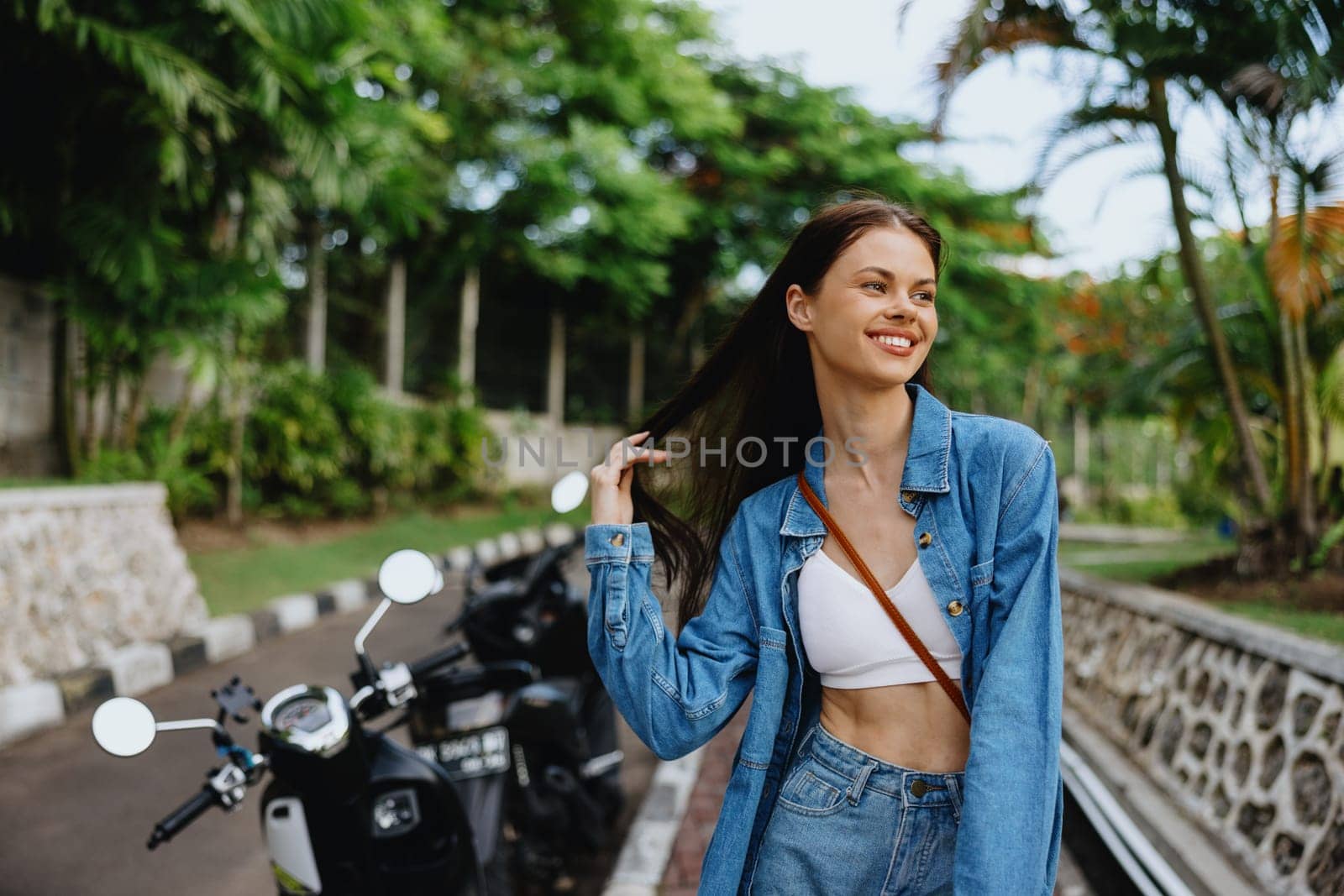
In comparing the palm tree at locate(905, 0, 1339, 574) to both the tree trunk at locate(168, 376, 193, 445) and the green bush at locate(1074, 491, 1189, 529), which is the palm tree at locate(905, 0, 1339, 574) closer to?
the tree trunk at locate(168, 376, 193, 445)

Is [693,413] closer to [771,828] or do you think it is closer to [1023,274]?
[771,828]

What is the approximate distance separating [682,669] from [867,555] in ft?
1.21

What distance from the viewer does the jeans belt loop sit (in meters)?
1.62

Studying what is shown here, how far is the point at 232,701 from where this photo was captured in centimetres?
221

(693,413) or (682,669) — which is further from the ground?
(693,413)

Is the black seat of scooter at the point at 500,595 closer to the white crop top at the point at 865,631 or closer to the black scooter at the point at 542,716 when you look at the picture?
the black scooter at the point at 542,716

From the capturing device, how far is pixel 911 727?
1622 mm

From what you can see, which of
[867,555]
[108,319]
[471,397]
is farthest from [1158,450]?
[867,555]

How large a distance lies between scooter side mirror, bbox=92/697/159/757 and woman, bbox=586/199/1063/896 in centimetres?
87

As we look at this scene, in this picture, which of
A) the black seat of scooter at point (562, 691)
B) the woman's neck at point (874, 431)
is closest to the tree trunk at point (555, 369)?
the black seat of scooter at point (562, 691)

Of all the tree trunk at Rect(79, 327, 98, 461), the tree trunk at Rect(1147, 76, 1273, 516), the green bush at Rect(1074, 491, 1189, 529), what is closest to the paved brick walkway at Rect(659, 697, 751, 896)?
the tree trunk at Rect(1147, 76, 1273, 516)

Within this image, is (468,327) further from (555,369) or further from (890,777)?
(890,777)

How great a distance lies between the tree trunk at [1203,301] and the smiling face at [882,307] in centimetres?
505

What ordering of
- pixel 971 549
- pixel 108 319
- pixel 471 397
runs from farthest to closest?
pixel 471 397, pixel 108 319, pixel 971 549
